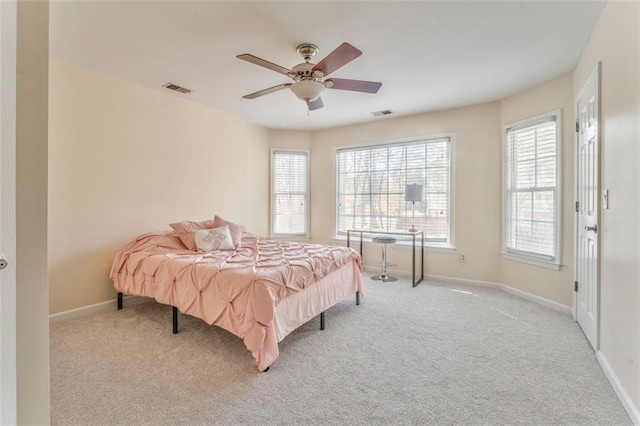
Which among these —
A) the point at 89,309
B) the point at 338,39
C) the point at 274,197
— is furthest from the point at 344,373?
the point at 274,197

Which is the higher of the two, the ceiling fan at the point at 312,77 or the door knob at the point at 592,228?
the ceiling fan at the point at 312,77

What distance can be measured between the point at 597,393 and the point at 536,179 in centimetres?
241

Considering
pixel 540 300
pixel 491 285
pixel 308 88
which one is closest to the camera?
pixel 308 88

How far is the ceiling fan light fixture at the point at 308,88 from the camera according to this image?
2.43 meters

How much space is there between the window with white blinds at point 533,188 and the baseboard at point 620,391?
1.45 m

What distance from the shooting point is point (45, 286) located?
1.09m

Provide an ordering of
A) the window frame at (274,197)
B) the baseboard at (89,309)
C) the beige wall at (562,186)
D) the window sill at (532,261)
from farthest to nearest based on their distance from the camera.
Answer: the window frame at (274,197) < the window sill at (532,261) < the beige wall at (562,186) < the baseboard at (89,309)

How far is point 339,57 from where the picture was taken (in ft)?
6.98

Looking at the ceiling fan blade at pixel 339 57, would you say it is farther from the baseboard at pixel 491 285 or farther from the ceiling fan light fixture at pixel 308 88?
the baseboard at pixel 491 285

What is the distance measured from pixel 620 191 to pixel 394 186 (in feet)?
10.2

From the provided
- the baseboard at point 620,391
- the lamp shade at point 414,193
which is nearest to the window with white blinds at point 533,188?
the lamp shade at point 414,193

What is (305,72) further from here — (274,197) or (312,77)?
(274,197)

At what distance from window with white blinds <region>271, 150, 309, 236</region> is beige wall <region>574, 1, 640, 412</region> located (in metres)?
4.20
